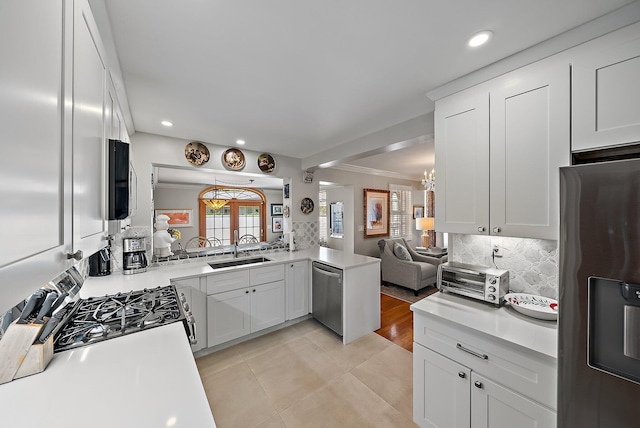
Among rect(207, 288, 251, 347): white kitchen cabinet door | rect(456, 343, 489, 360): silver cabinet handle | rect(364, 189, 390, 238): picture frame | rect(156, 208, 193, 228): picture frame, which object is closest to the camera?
rect(456, 343, 489, 360): silver cabinet handle

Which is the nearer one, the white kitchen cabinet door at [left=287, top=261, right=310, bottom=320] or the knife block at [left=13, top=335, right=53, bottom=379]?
the knife block at [left=13, top=335, right=53, bottom=379]

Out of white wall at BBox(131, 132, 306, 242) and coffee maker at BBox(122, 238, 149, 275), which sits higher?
white wall at BBox(131, 132, 306, 242)

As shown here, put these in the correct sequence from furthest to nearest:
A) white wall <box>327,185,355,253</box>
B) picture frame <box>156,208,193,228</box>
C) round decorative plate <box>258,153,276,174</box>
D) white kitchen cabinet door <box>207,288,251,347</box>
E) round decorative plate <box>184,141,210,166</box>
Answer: picture frame <box>156,208,193,228</box> < white wall <box>327,185,355,253</box> < round decorative plate <box>258,153,276,174</box> < round decorative plate <box>184,141,210,166</box> < white kitchen cabinet door <box>207,288,251,347</box>

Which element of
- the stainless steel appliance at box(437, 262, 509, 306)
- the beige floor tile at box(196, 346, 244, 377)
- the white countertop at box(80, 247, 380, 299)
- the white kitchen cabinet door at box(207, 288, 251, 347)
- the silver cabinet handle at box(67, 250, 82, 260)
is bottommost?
the beige floor tile at box(196, 346, 244, 377)

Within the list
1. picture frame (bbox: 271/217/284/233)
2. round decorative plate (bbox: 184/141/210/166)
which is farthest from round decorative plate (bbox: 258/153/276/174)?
picture frame (bbox: 271/217/284/233)

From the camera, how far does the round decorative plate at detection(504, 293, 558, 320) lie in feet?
4.43

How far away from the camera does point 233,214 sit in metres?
7.52

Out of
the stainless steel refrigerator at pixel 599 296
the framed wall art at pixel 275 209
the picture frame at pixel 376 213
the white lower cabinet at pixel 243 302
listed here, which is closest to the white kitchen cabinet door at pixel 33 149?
the stainless steel refrigerator at pixel 599 296

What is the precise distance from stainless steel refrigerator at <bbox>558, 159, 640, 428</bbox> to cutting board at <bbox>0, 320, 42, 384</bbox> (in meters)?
2.18

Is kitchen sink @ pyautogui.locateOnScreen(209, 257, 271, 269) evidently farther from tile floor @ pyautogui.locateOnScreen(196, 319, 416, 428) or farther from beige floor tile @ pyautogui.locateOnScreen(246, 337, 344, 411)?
beige floor tile @ pyautogui.locateOnScreen(246, 337, 344, 411)

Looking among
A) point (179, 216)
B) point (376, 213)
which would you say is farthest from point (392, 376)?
point (179, 216)

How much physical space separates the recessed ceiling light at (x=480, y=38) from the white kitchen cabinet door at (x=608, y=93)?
0.44 meters

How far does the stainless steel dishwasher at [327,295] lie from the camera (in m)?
2.78

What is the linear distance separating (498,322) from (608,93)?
1.26 m
